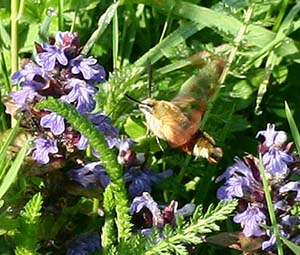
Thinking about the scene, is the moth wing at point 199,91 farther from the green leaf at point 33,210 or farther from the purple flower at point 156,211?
the green leaf at point 33,210

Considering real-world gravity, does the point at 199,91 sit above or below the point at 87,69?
below

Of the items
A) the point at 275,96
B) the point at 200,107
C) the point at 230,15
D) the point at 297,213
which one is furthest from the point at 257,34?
the point at 297,213

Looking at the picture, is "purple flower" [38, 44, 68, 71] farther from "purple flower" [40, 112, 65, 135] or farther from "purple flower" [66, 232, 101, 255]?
"purple flower" [66, 232, 101, 255]

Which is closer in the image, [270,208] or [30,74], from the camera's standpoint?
[270,208]

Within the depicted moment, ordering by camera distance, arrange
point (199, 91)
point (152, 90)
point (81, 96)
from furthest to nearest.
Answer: point (152, 90) < point (199, 91) < point (81, 96)

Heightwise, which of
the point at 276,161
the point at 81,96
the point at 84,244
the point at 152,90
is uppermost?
the point at 81,96

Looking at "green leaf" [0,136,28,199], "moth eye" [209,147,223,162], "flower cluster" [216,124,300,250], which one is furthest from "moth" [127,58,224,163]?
"green leaf" [0,136,28,199]

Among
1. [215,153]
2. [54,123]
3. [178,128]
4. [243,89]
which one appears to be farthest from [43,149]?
[243,89]

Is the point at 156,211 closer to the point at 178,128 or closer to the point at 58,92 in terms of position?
the point at 178,128
